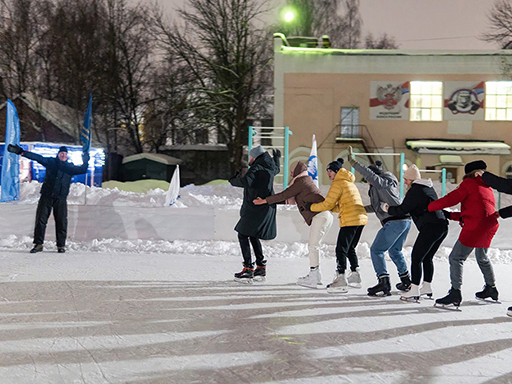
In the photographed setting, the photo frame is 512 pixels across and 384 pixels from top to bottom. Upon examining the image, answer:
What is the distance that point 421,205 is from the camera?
18.3 feet

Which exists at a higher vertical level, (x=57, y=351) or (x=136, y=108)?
(x=136, y=108)

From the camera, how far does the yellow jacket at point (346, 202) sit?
6.13 meters

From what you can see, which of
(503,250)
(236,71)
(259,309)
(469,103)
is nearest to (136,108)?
(236,71)

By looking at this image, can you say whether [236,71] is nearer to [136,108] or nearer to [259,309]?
[136,108]

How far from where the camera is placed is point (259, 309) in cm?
532

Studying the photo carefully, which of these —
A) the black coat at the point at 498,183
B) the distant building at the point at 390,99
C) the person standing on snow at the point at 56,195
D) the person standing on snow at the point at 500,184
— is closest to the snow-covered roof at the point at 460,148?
the distant building at the point at 390,99

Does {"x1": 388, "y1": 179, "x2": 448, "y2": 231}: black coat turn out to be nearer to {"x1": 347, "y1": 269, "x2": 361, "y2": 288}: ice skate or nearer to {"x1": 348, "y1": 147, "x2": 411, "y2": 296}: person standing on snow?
{"x1": 348, "y1": 147, "x2": 411, "y2": 296}: person standing on snow

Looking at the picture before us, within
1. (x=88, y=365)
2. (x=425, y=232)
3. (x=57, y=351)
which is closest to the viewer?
(x=88, y=365)

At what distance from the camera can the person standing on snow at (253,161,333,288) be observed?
6.37 m

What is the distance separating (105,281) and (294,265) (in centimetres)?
273

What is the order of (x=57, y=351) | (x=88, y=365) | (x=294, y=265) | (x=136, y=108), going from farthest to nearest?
(x=136, y=108), (x=294, y=265), (x=57, y=351), (x=88, y=365)

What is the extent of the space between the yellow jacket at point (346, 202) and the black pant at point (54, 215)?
4.71 meters

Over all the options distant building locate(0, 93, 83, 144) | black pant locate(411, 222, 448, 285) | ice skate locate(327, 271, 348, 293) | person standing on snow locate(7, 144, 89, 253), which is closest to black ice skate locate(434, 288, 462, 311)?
black pant locate(411, 222, 448, 285)

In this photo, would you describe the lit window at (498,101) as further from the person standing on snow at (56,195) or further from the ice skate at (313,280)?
the ice skate at (313,280)
